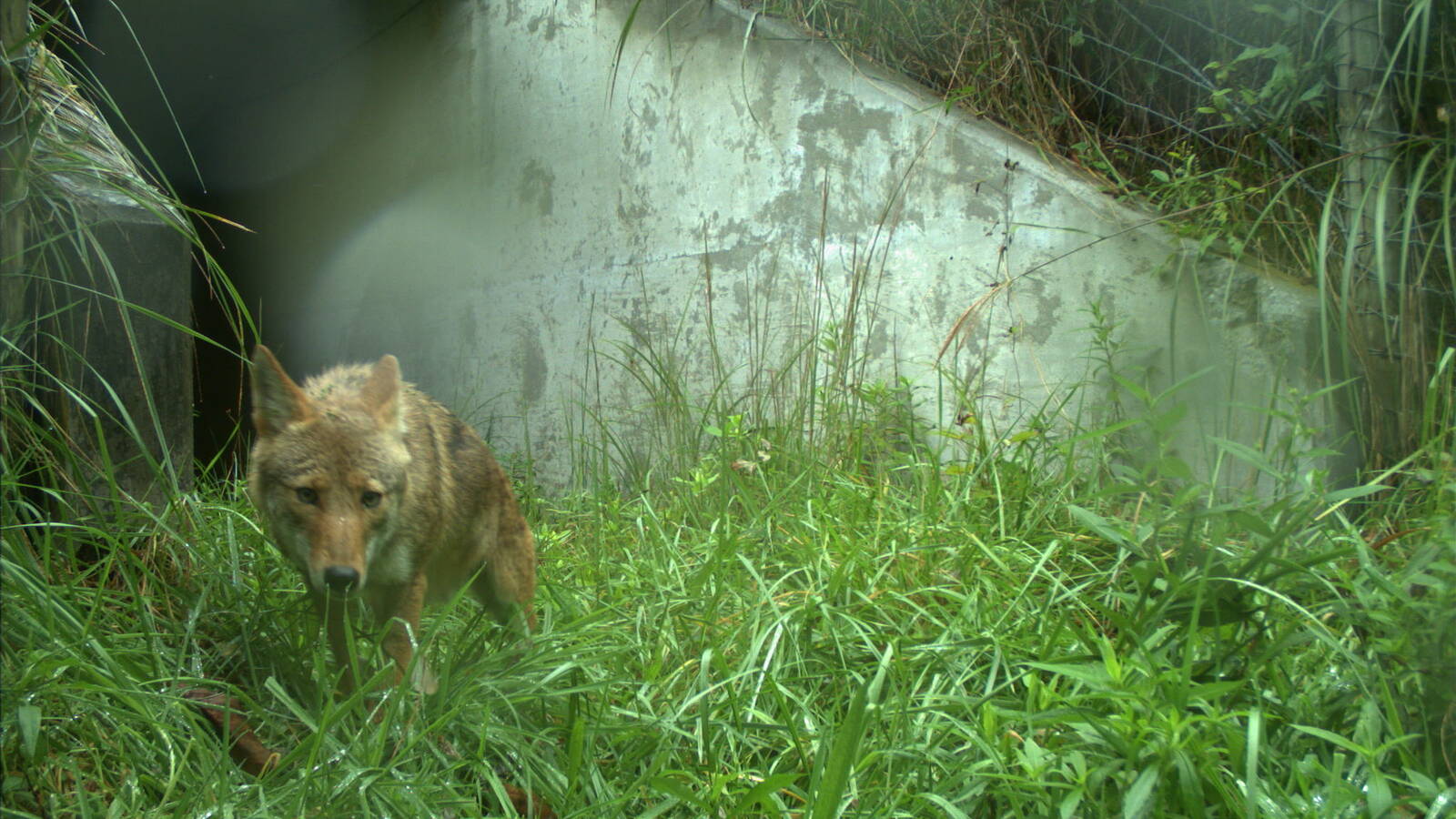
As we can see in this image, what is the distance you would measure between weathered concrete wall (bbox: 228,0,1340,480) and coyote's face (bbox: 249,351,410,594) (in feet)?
5.19

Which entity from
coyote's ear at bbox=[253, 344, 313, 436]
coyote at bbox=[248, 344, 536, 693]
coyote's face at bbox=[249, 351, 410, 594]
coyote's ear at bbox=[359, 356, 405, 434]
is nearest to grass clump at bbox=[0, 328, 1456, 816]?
coyote at bbox=[248, 344, 536, 693]

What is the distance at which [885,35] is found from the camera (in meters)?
5.16

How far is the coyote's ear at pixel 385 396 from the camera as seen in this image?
9.79 feet

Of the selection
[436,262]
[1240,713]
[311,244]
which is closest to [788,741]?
[1240,713]

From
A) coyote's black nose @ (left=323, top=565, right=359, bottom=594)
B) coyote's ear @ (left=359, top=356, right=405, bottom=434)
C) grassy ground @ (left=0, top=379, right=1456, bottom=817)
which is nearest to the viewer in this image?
grassy ground @ (left=0, top=379, right=1456, bottom=817)

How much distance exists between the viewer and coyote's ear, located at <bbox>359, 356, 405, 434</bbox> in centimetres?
298

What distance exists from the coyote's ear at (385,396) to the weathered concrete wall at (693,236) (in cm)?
142

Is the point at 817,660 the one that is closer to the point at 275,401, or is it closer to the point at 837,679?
the point at 837,679

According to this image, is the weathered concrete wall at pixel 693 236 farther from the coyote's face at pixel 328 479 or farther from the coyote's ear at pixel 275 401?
the coyote's ear at pixel 275 401

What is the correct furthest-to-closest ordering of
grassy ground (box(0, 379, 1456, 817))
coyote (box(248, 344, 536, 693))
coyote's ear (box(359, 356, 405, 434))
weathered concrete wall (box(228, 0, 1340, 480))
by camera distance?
weathered concrete wall (box(228, 0, 1340, 480))
coyote's ear (box(359, 356, 405, 434))
coyote (box(248, 344, 536, 693))
grassy ground (box(0, 379, 1456, 817))

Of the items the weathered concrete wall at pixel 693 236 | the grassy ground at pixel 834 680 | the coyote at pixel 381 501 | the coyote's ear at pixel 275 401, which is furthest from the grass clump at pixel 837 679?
the weathered concrete wall at pixel 693 236

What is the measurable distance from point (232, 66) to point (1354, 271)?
8738 mm

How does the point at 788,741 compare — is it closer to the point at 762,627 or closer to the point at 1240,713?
the point at 762,627

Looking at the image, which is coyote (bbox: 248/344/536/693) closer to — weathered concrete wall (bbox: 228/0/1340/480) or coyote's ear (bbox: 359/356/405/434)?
coyote's ear (bbox: 359/356/405/434)
